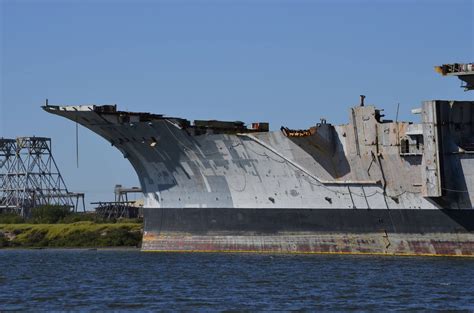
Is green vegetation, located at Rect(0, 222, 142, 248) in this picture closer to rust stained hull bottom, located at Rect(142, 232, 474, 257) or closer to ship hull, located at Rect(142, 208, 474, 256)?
ship hull, located at Rect(142, 208, 474, 256)

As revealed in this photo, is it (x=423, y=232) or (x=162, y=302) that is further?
(x=423, y=232)

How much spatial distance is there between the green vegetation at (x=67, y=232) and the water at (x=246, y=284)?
779 inches

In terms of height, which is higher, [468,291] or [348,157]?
[348,157]

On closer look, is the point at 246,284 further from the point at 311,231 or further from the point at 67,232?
the point at 67,232

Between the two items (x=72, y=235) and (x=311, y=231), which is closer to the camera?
(x=311, y=231)

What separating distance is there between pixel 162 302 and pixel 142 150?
2285 centimetres

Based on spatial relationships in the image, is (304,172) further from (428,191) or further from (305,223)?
(428,191)

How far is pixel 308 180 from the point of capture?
48500mm

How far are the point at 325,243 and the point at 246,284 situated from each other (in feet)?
41.5

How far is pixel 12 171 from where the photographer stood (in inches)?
4267

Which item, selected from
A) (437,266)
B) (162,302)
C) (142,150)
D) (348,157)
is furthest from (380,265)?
(142,150)

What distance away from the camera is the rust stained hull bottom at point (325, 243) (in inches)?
1773

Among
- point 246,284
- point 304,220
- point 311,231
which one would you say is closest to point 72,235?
point 304,220

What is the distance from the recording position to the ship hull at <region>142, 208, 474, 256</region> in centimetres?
4500
